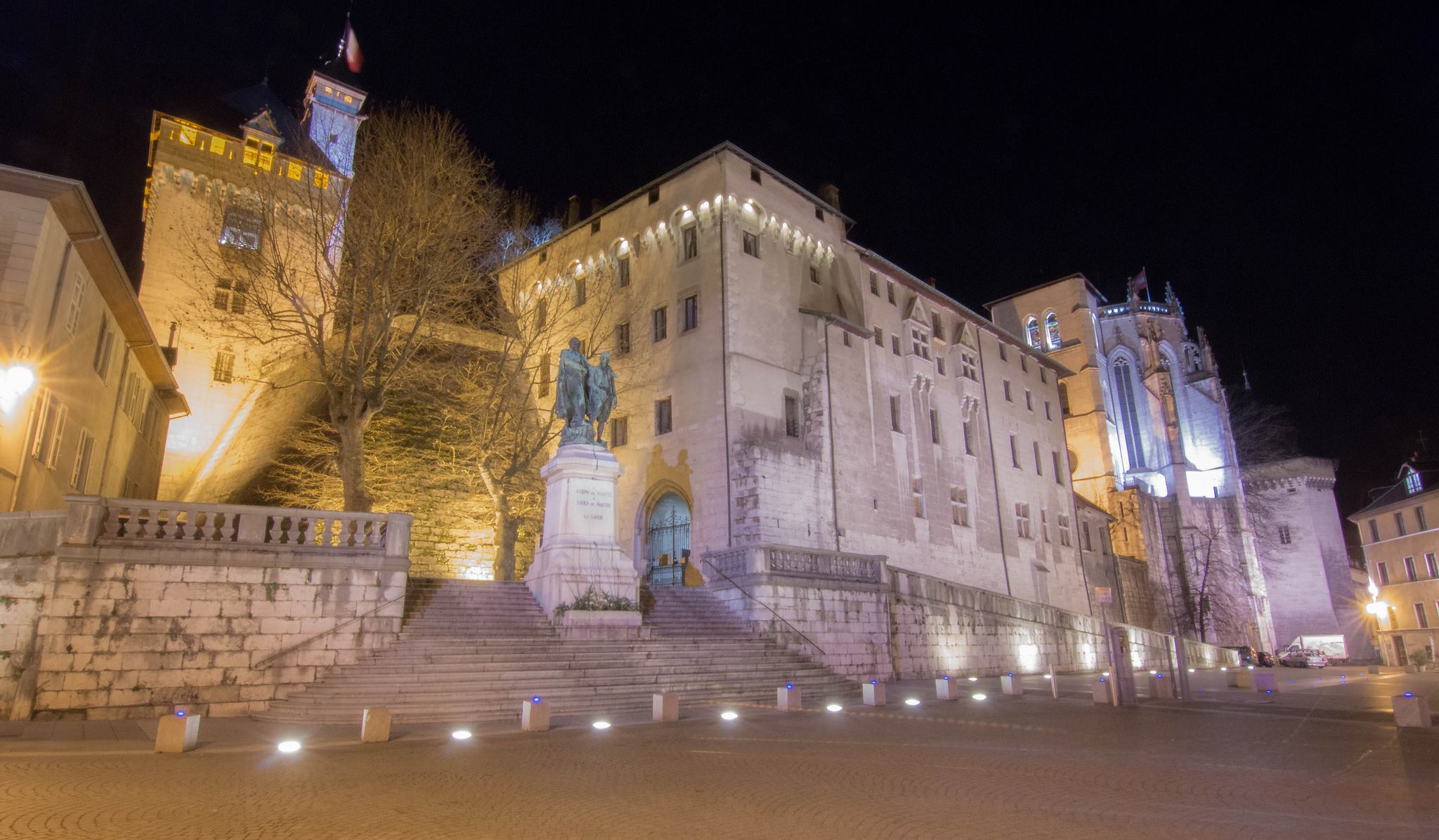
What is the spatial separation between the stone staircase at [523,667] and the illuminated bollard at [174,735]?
8.32ft

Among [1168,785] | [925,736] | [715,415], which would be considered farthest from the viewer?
[715,415]

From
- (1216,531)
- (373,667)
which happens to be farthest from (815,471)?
(1216,531)

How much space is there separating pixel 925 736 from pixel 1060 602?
32.7 m

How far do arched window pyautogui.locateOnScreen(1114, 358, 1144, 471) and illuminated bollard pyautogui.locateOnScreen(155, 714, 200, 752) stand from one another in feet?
187

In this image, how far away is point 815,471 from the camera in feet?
91.4

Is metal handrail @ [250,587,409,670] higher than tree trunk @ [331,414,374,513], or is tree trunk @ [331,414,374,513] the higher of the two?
tree trunk @ [331,414,374,513]

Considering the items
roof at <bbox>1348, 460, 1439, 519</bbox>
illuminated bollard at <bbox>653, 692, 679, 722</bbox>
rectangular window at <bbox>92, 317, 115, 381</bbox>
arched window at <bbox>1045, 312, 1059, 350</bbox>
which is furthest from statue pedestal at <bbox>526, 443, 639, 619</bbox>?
arched window at <bbox>1045, 312, 1059, 350</bbox>

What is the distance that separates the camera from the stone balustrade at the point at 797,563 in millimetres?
19312

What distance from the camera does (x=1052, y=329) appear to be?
5625 cm

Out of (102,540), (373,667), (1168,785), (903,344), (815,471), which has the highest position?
(903,344)

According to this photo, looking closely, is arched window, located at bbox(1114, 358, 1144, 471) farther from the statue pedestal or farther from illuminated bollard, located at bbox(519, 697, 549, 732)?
illuminated bollard, located at bbox(519, 697, 549, 732)

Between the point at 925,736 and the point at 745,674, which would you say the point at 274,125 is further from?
the point at 925,736

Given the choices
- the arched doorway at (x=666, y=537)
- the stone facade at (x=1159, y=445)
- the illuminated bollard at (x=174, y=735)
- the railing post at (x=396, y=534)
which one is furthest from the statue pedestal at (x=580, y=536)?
the stone facade at (x=1159, y=445)

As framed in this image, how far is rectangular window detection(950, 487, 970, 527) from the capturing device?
34.4m
